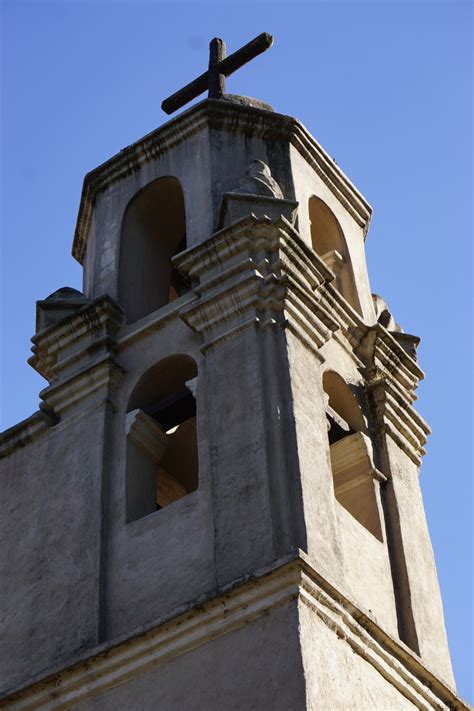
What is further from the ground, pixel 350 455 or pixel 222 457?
pixel 350 455

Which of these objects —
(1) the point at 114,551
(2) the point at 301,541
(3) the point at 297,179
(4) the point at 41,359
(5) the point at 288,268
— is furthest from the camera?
(3) the point at 297,179

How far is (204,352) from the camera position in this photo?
50.1 ft

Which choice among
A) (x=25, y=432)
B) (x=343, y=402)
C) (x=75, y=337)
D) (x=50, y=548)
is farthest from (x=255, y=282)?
(x=50, y=548)

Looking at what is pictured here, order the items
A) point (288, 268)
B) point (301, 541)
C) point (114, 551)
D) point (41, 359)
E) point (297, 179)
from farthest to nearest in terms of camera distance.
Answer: point (297, 179) < point (41, 359) < point (288, 268) < point (114, 551) < point (301, 541)

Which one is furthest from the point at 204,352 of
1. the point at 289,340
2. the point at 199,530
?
the point at 199,530

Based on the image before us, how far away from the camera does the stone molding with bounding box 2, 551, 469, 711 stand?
12.8 meters

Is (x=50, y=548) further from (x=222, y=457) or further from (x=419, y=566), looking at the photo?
(x=419, y=566)

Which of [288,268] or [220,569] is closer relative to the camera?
[220,569]

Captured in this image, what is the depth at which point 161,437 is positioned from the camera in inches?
620

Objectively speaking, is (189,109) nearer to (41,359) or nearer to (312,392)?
(41,359)

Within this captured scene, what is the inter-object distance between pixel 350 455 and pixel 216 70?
17.6ft

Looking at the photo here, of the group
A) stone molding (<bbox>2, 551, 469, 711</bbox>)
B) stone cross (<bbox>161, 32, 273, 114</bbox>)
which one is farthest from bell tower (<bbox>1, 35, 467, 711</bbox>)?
stone cross (<bbox>161, 32, 273, 114</bbox>)

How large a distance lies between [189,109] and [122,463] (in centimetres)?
446

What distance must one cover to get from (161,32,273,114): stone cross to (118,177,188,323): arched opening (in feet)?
5.24
